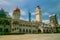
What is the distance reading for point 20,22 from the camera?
55.9 metres

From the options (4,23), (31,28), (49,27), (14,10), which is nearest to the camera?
(4,23)

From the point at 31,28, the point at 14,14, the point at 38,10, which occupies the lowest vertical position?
the point at 31,28

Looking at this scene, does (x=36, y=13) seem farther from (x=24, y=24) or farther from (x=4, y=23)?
(x=4, y=23)

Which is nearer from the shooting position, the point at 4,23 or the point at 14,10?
the point at 4,23

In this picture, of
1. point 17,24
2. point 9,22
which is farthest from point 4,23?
point 17,24

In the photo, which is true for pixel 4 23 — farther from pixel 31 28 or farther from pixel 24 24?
pixel 31 28

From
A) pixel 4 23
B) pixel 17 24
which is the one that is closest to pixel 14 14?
pixel 17 24

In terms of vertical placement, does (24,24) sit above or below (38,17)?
below

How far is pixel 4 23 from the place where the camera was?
47.2m

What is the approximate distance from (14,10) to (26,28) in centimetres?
1066

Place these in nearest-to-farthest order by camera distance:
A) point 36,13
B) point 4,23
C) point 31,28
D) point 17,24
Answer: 1. point 4,23
2. point 17,24
3. point 31,28
4. point 36,13

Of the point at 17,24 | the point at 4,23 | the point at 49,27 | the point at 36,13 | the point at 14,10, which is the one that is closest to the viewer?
the point at 4,23

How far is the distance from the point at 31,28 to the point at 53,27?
20764 millimetres

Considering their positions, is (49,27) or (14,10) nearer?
(14,10)
